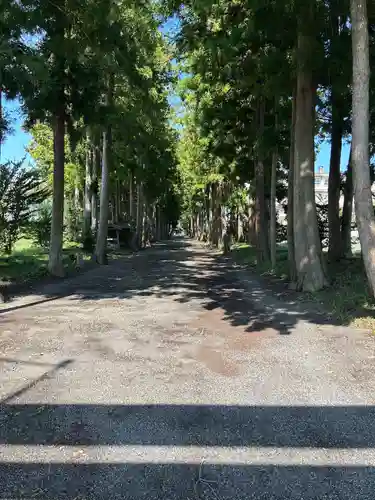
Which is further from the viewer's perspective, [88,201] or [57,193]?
[88,201]

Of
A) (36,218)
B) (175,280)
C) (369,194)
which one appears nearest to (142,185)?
(36,218)

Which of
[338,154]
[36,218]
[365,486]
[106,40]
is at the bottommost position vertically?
[365,486]

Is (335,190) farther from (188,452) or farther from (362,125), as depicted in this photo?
(188,452)

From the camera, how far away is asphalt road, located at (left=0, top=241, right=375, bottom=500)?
3.54 m

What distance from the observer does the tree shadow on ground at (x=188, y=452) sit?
3424 millimetres

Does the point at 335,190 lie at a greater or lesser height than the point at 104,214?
greater

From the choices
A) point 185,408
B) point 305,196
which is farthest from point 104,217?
point 185,408

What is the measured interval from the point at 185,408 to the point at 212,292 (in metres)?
8.60

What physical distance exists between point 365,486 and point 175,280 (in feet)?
43.3

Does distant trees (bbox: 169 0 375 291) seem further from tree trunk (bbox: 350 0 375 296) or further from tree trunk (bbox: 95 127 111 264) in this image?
tree trunk (bbox: 95 127 111 264)

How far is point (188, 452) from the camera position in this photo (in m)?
3.96

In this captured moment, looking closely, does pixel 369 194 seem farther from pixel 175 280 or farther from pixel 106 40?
pixel 175 280

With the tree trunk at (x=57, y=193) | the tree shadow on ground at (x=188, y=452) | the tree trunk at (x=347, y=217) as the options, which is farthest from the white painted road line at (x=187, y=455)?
the tree trunk at (x=347, y=217)

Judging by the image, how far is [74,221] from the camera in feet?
120
